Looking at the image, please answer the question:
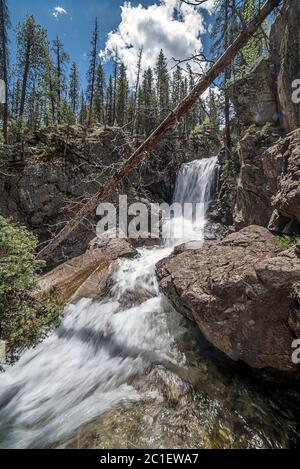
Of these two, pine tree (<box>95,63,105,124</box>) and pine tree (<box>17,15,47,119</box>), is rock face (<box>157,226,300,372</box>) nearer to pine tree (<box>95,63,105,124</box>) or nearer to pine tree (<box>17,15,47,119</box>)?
pine tree (<box>17,15,47,119</box>)

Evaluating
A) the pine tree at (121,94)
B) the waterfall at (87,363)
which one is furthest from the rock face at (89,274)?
the pine tree at (121,94)

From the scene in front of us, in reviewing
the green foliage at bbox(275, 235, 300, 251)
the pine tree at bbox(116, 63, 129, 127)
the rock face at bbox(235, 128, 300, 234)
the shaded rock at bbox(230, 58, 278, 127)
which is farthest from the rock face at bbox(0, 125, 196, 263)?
the pine tree at bbox(116, 63, 129, 127)

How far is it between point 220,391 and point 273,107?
39.9 ft

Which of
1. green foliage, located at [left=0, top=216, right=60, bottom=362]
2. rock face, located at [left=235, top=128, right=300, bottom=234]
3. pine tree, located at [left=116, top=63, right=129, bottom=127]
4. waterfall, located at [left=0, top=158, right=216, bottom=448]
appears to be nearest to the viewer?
green foliage, located at [left=0, top=216, right=60, bottom=362]

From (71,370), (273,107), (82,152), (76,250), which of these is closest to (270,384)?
(71,370)

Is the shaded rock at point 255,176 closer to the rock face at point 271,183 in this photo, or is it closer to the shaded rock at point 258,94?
the rock face at point 271,183

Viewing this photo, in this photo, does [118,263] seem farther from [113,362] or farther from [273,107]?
[273,107]

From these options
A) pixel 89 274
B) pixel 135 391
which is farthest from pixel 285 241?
pixel 89 274

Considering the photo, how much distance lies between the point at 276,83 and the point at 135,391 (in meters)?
13.6

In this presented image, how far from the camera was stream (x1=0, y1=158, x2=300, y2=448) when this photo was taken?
3598 mm

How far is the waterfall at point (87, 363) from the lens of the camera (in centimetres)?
417

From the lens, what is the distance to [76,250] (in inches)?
683

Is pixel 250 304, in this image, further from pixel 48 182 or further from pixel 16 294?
pixel 48 182

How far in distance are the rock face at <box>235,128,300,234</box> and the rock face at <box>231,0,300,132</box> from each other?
1108mm
